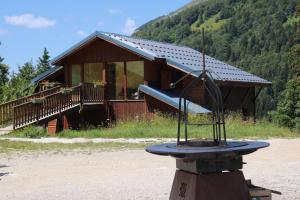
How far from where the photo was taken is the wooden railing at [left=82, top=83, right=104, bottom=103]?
997 inches

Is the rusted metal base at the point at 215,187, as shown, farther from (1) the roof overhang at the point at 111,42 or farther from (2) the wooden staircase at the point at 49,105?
(1) the roof overhang at the point at 111,42

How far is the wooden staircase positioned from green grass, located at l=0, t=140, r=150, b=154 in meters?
4.55

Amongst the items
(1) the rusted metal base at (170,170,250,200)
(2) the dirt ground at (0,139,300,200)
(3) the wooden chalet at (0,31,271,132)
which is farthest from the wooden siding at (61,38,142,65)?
(1) the rusted metal base at (170,170,250,200)

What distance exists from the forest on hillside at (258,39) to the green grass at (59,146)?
2467 centimetres

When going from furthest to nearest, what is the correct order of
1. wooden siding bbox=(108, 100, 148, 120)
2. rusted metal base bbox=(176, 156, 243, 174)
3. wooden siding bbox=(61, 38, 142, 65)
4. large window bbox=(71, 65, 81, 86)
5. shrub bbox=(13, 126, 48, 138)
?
large window bbox=(71, 65, 81, 86), wooden siding bbox=(61, 38, 142, 65), wooden siding bbox=(108, 100, 148, 120), shrub bbox=(13, 126, 48, 138), rusted metal base bbox=(176, 156, 243, 174)

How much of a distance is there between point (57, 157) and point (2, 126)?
10.6 metres

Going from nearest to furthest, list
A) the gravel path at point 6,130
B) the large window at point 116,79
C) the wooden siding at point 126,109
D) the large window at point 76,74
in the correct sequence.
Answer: the gravel path at point 6,130, the wooden siding at point 126,109, the large window at point 116,79, the large window at point 76,74

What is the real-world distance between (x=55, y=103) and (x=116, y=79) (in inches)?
149

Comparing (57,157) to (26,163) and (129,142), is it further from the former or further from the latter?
(129,142)

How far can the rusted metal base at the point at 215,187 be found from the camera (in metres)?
5.47

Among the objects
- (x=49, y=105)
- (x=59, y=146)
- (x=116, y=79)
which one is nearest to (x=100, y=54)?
(x=116, y=79)

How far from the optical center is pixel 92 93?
1011 inches

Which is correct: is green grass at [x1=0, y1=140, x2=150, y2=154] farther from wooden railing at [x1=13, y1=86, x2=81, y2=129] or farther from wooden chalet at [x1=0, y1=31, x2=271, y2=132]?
wooden chalet at [x1=0, y1=31, x2=271, y2=132]

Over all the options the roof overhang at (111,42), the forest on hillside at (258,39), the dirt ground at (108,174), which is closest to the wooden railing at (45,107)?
the roof overhang at (111,42)
